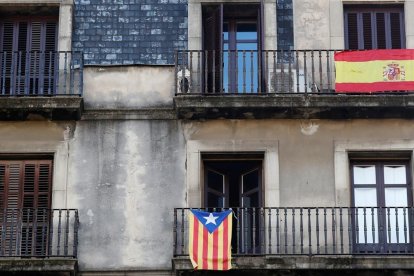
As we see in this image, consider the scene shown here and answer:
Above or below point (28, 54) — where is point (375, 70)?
below

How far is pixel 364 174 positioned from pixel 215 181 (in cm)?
325

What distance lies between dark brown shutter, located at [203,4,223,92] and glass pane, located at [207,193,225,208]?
235 centimetres

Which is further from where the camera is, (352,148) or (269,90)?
(269,90)

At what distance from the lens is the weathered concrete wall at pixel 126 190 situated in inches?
1073

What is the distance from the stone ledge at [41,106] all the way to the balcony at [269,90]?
224 centimetres

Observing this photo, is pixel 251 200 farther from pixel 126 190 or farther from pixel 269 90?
pixel 126 190

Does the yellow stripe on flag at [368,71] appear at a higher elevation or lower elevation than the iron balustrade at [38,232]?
higher

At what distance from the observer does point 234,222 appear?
27.7 metres

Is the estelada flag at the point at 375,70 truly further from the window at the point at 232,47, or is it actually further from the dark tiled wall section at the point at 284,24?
the window at the point at 232,47

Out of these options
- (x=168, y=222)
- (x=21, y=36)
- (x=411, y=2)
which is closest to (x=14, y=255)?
(x=168, y=222)

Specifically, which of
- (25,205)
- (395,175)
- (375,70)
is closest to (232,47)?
(375,70)

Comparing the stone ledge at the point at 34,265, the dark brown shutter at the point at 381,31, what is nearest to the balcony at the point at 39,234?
the stone ledge at the point at 34,265

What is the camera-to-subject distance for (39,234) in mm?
27641

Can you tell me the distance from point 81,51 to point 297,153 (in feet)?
17.3
